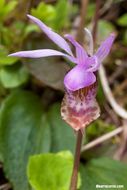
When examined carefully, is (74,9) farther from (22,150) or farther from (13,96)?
(22,150)

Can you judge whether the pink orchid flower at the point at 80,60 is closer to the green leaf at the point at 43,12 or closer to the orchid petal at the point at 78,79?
the orchid petal at the point at 78,79

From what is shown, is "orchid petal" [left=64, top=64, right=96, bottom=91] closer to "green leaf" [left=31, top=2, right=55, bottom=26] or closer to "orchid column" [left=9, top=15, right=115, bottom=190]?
"orchid column" [left=9, top=15, right=115, bottom=190]

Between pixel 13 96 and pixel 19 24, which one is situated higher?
pixel 19 24

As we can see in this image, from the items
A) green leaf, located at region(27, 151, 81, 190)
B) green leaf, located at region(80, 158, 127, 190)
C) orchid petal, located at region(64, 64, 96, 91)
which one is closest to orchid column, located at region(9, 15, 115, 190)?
orchid petal, located at region(64, 64, 96, 91)

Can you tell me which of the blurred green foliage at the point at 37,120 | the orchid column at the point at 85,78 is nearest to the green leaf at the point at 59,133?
the blurred green foliage at the point at 37,120

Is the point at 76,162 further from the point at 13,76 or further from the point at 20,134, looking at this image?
the point at 13,76

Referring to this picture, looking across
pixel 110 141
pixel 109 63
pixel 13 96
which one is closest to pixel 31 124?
pixel 13 96
